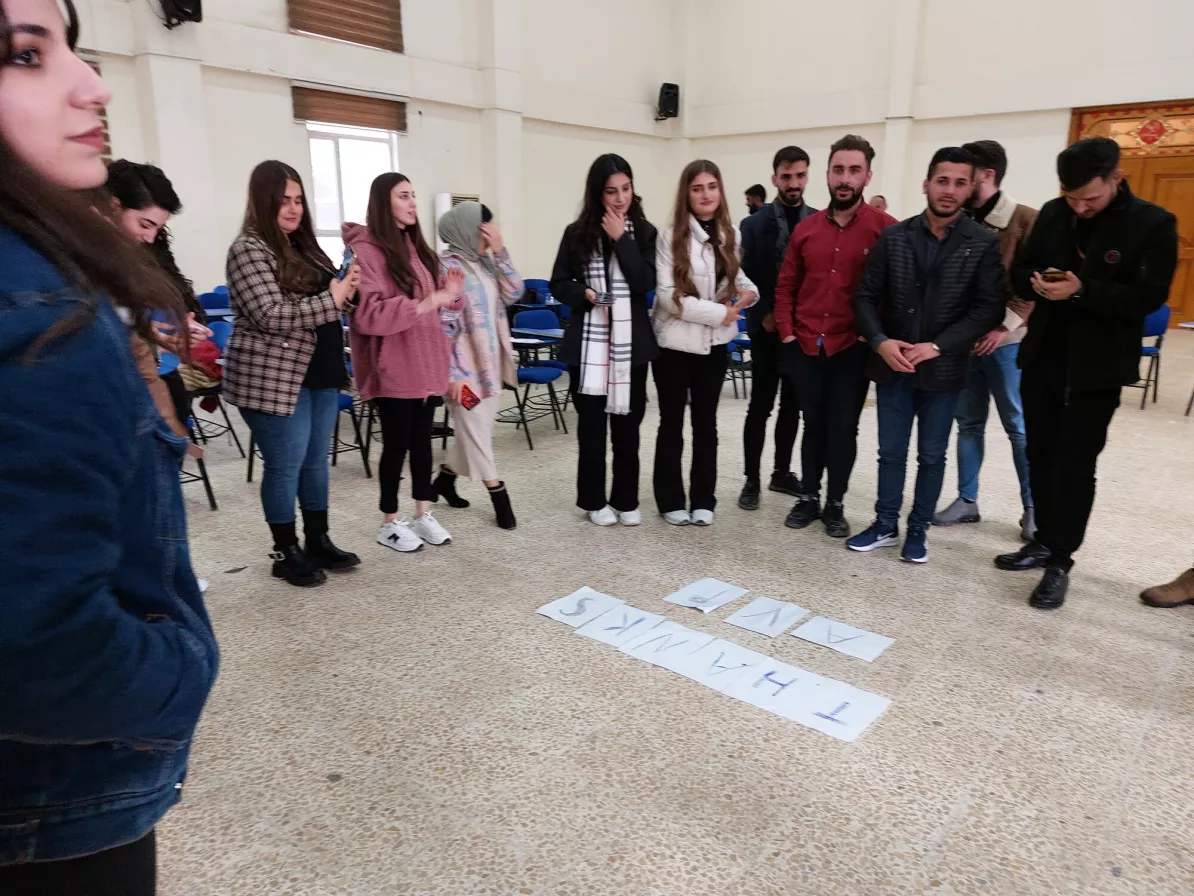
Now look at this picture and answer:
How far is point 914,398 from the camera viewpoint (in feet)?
10.3

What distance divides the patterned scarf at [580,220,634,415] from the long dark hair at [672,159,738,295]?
0.68 ft

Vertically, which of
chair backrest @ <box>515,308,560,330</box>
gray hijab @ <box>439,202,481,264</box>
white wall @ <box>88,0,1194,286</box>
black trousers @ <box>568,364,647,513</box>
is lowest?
black trousers @ <box>568,364,647,513</box>

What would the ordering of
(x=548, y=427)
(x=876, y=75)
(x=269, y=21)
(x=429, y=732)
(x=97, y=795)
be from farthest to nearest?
1. (x=876, y=75)
2. (x=269, y=21)
3. (x=548, y=427)
4. (x=429, y=732)
5. (x=97, y=795)

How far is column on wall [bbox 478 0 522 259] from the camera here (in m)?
9.08

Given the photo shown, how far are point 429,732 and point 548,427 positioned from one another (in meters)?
3.58

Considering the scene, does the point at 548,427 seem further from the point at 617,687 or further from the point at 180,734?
the point at 180,734

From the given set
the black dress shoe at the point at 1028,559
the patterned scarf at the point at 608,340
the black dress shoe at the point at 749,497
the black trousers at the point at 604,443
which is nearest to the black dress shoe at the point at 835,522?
the black dress shoe at the point at 749,497

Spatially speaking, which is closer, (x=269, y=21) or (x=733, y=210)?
(x=269, y=21)

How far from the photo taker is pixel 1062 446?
2.71 metres

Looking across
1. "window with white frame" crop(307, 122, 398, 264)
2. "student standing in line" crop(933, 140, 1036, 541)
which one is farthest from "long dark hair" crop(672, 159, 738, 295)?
"window with white frame" crop(307, 122, 398, 264)

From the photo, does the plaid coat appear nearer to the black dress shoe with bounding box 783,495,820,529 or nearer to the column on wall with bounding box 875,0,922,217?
the black dress shoe with bounding box 783,495,820,529

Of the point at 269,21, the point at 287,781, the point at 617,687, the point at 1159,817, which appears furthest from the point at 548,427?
the point at 269,21

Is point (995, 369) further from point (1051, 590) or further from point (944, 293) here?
point (1051, 590)

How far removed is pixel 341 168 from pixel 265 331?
22.1 feet
